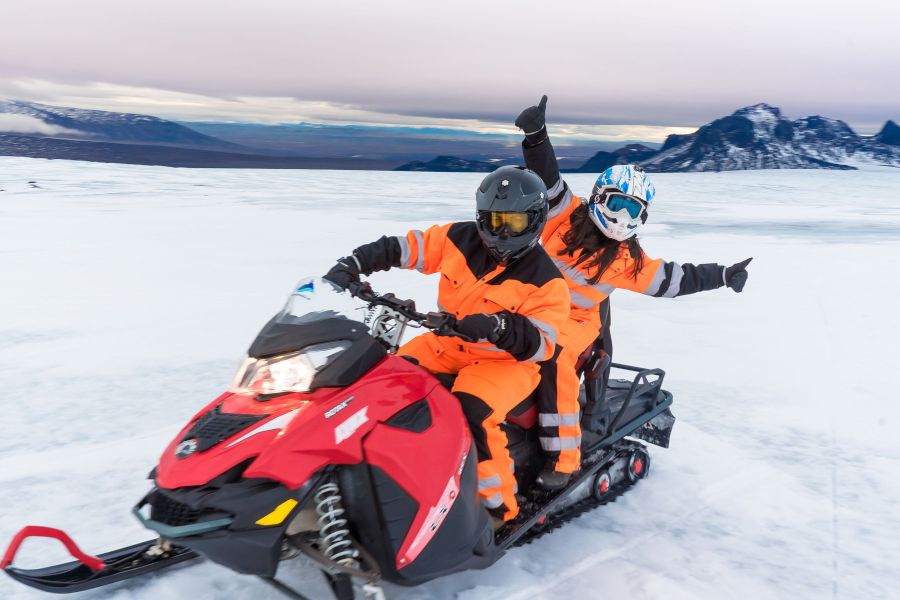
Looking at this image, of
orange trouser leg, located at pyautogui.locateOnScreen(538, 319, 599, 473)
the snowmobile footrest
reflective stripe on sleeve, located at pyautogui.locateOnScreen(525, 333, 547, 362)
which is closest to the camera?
the snowmobile footrest

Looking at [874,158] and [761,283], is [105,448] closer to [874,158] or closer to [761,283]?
[761,283]

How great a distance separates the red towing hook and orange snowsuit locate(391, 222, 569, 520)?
147 centimetres

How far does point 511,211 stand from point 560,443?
1.13 m

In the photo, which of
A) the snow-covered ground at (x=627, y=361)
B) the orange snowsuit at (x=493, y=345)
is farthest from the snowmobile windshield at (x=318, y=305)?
the snow-covered ground at (x=627, y=361)

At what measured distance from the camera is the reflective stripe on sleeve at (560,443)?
3.22 meters

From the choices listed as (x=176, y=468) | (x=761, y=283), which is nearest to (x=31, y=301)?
(x=176, y=468)

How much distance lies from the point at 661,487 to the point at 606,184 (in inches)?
65.8

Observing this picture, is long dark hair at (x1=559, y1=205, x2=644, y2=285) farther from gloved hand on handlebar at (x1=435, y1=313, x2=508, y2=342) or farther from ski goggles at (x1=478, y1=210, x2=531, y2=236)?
gloved hand on handlebar at (x1=435, y1=313, x2=508, y2=342)

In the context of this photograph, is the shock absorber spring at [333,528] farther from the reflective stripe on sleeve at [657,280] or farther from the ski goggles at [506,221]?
the reflective stripe on sleeve at [657,280]

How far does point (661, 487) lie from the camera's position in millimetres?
3893

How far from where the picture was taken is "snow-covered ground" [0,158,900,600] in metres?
3.09

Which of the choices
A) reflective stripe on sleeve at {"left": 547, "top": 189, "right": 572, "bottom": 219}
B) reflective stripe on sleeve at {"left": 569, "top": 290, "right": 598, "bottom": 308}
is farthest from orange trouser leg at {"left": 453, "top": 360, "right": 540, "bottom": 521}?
reflective stripe on sleeve at {"left": 547, "top": 189, "right": 572, "bottom": 219}

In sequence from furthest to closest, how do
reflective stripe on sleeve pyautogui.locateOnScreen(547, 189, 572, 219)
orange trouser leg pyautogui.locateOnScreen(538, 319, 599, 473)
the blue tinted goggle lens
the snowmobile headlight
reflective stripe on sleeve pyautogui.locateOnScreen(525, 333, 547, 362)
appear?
reflective stripe on sleeve pyautogui.locateOnScreen(547, 189, 572, 219) < the blue tinted goggle lens < orange trouser leg pyautogui.locateOnScreen(538, 319, 599, 473) < reflective stripe on sleeve pyautogui.locateOnScreen(525, 333, 547, 362) < the snowmobile headlight

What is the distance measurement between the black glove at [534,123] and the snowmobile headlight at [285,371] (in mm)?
2476
